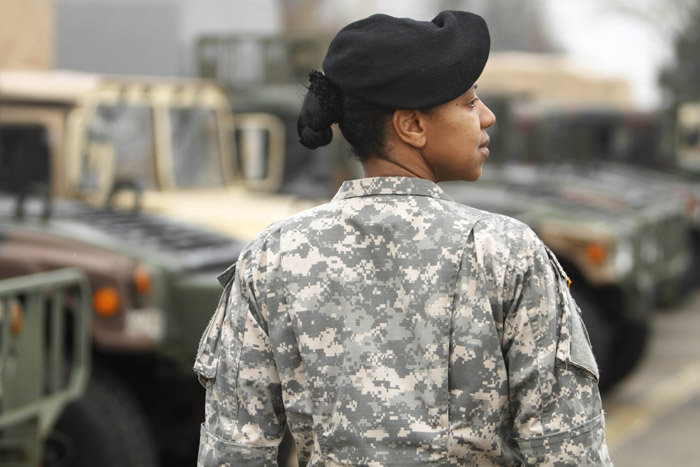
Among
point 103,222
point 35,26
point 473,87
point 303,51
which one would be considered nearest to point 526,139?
point 303,51

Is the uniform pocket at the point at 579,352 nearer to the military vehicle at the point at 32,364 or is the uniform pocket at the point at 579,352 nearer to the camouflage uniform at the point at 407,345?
the camouflage uniform at the point at 407,345

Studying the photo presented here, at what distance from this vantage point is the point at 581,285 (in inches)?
280

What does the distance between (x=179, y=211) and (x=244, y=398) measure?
160 inches

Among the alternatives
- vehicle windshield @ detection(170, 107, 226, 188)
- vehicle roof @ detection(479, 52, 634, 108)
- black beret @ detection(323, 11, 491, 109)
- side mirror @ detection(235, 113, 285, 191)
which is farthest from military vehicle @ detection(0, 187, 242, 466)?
vehicle roof @ detection(479, 52, 634, 108)

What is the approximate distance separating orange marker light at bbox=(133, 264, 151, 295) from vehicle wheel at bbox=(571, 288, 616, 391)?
3144mm

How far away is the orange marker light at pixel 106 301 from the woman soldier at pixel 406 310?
276 cm

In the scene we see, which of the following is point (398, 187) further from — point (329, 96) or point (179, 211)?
point (179, 211)

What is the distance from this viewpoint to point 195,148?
645cm

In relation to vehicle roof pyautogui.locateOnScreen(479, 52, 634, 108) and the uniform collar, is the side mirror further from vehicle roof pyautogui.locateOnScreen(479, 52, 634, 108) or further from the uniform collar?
vehicle roof pyautogui.locateOnScreen(479, 52, 634, 108)

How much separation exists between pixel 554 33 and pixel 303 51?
44.8 m

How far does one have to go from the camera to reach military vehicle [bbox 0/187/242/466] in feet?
14.4

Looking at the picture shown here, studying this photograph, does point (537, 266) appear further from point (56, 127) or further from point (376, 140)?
point (56, 127)

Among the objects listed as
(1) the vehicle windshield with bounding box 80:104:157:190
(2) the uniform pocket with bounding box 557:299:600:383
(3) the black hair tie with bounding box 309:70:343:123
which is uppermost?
(3) the black hair tie with bounding box 309:70:343:123

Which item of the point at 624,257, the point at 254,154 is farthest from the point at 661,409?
the point at 254,154
